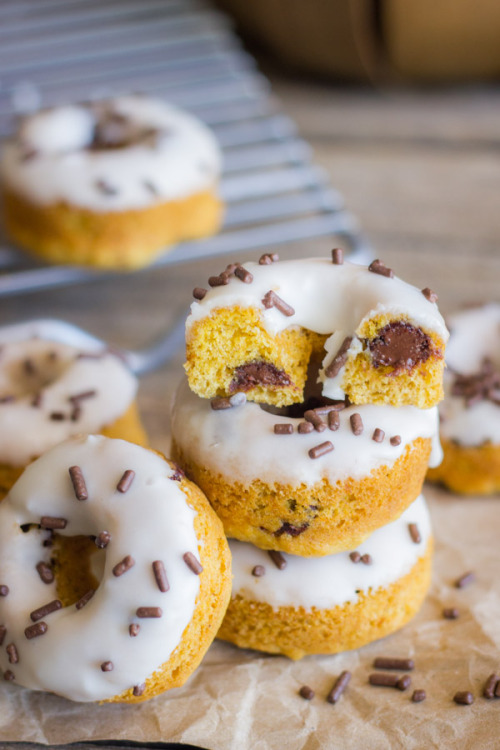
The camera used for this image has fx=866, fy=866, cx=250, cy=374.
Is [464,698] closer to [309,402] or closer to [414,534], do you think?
[414,534]

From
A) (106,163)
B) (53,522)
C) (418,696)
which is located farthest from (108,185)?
(418,696)

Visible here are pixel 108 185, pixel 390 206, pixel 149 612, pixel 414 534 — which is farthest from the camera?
pixel 390 206

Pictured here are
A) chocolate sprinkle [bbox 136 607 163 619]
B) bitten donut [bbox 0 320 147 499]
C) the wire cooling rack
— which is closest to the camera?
chocolate sprinkle [bbox 136 607 163 619]

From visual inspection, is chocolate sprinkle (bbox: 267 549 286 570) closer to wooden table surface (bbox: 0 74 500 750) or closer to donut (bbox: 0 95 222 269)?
wooden table surface (bbox: 0 74 500 750)

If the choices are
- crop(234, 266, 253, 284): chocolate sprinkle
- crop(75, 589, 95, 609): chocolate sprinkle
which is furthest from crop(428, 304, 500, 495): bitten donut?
crop(75, 589, 95, 609): chocolate sprinkle

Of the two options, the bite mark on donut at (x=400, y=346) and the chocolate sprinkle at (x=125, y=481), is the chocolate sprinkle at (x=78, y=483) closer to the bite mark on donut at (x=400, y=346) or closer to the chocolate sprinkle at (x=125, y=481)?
the chocolate sprinkle at (x=125, y=481)

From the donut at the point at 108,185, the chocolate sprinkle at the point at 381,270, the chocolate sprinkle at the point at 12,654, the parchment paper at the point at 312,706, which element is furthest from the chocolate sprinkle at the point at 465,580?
the donut at the point at 108,185
